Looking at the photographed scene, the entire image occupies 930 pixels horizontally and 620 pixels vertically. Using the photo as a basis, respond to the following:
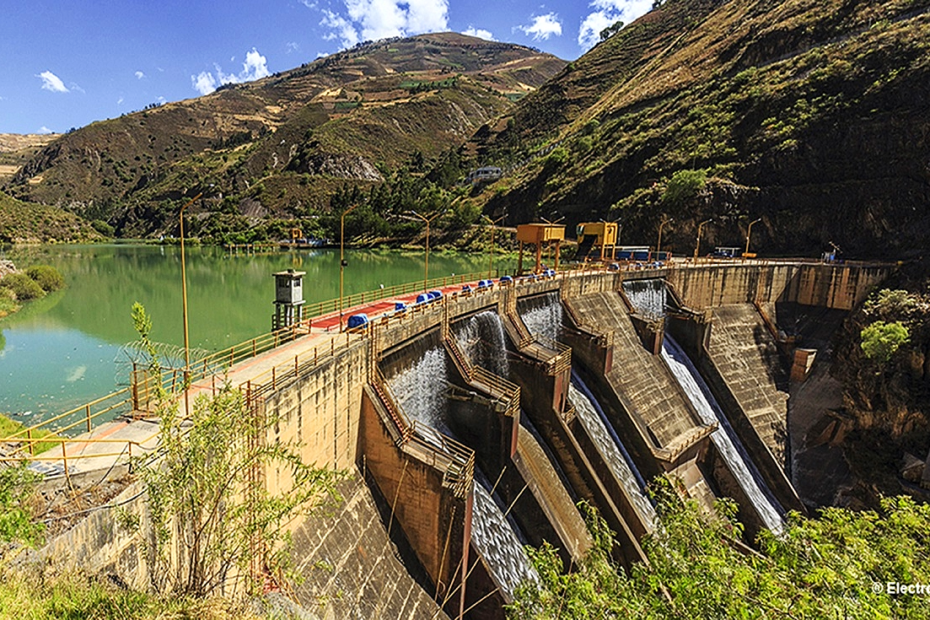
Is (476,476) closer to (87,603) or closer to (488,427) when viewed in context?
(488,427)

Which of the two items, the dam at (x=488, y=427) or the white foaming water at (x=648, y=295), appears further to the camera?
the white foaming water at (x=648, y=295)

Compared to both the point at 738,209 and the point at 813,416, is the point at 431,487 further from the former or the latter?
the point at 738,209

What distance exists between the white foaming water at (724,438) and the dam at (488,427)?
5.5 inches

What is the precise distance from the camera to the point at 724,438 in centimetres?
2802

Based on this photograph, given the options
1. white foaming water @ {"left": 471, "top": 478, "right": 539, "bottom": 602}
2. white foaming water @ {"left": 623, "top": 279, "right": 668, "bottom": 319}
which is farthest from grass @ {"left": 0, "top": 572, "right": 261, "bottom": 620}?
white foaming water @ {"left": 623, "top": 279, "right": 668, "bottom": 319}

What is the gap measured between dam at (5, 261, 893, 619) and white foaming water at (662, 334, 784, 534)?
0.14 m

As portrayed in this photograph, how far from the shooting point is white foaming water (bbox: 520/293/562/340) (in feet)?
80.7

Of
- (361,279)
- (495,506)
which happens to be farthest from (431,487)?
(361,279)

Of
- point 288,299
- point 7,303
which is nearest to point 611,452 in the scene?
point 288,299

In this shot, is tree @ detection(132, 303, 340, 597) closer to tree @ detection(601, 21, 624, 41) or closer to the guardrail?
the guardrail

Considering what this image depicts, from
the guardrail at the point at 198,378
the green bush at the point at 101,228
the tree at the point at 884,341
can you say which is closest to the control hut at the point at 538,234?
the guardrail at the point at 198,378

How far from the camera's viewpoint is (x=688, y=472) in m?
25.1

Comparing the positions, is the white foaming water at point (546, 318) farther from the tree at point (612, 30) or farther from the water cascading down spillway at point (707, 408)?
the tree at point (612, 30)

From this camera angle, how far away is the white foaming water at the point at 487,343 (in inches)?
805
